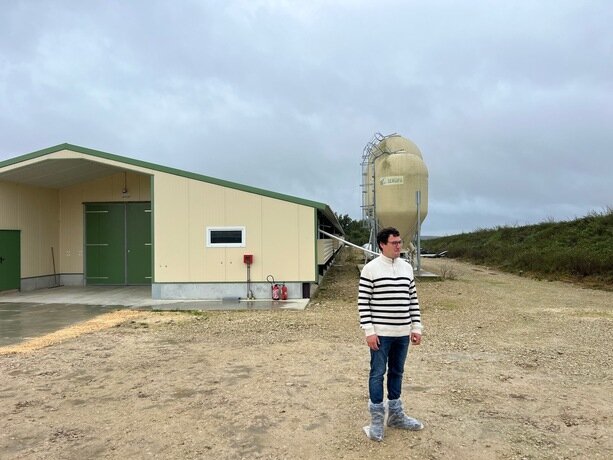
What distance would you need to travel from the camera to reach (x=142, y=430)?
4.27m

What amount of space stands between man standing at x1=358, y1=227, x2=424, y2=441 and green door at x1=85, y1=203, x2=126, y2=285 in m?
13.8

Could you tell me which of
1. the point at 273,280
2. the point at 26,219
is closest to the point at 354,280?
the point at 273,280

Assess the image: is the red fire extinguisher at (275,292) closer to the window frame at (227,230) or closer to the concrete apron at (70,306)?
the concrete apron at (70,306)

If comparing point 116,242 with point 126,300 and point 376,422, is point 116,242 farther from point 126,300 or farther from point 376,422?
point 376,422

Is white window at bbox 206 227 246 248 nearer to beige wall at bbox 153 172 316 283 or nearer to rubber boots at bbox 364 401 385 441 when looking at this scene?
beige wall at bbox 153 172 316 283

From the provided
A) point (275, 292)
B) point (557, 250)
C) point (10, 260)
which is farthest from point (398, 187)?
point (10, 260)

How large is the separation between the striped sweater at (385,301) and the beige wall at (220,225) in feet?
27.8

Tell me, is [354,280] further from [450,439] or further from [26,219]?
[450,439]

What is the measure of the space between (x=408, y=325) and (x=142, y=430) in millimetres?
2404

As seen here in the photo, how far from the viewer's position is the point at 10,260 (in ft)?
46.5

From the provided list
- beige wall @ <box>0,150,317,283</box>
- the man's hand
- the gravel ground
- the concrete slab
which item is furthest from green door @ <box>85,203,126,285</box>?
the man's hand

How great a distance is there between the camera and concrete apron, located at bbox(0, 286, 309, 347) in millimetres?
9188

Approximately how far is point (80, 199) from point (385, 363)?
14769 mm

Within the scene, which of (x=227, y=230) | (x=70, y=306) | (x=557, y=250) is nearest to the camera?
(x=70, y=306)
